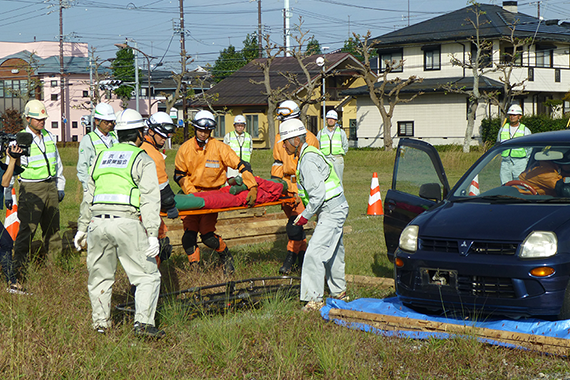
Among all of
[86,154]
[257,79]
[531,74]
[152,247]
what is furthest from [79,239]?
[257,79]

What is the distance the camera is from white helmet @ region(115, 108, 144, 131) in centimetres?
561

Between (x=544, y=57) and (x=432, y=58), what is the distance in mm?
7987

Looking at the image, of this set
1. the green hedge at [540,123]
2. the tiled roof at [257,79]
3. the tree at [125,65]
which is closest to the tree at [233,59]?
the tree at [125,65]

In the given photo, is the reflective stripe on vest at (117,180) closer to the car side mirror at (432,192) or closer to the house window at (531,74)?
the car side mirror at (432,192)

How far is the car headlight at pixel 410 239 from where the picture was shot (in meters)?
5.61

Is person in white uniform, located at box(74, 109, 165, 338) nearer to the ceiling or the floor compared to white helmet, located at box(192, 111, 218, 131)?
nearer to the floor

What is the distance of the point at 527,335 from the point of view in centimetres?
479

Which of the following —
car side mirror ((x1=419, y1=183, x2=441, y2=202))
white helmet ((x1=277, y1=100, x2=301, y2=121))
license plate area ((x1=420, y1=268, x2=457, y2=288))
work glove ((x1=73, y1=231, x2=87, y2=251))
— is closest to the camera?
license plate area ((x1=420, y1=268, x2=457, y2=288))

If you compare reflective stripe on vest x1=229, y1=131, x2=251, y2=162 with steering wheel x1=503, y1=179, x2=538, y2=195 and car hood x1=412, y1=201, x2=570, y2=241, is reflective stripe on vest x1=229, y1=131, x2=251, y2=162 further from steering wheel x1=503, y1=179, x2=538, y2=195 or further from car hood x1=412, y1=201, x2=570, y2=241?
car hood x1=412, y1=201, x2=570, y2=241

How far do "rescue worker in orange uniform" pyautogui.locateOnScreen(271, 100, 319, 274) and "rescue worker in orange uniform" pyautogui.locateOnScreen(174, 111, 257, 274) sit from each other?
2.15ft

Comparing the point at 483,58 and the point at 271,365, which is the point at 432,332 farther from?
the point at 483,58

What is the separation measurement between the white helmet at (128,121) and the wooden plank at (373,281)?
117 inches

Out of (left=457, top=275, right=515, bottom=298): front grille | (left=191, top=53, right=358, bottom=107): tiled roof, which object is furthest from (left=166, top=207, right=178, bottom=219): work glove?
(left=191, top=53, right=358, bottom=107): tiled roof

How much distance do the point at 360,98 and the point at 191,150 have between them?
4043 cm
